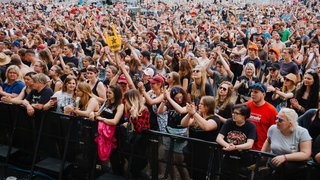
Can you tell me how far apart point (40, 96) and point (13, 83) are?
1090 millimetres

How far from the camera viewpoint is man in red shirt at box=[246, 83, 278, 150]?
204 inches

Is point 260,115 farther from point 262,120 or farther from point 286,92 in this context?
point 286,92

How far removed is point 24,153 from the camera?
655cm

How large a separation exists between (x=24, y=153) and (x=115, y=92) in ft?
7.03

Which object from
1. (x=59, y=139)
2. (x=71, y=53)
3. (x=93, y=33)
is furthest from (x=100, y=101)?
(x=93, y=33)

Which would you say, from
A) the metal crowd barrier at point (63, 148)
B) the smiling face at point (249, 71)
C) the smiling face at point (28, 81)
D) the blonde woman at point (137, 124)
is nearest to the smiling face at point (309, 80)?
the smiling face at point (249, 71)

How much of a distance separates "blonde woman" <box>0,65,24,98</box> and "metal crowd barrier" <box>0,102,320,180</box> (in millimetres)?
584

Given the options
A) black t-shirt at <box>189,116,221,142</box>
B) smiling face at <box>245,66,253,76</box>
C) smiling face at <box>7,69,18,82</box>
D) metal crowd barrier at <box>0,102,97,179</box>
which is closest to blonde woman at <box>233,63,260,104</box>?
smiling face at <box>245,66,253,76</box>

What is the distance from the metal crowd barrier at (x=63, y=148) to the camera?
4.91 m

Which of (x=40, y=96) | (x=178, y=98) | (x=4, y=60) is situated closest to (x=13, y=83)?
(x=40, y=96)

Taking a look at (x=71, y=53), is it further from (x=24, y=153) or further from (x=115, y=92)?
(x=115, y=92)

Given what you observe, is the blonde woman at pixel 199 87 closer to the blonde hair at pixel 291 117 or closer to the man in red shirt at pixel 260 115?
the man in red shirt at pixel 260 115

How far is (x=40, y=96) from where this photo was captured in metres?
6.34

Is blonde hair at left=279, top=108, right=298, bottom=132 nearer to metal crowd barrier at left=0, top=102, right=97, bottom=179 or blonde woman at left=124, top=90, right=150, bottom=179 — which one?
blonde woman at left=124, top=90, right=150, bottom=179
